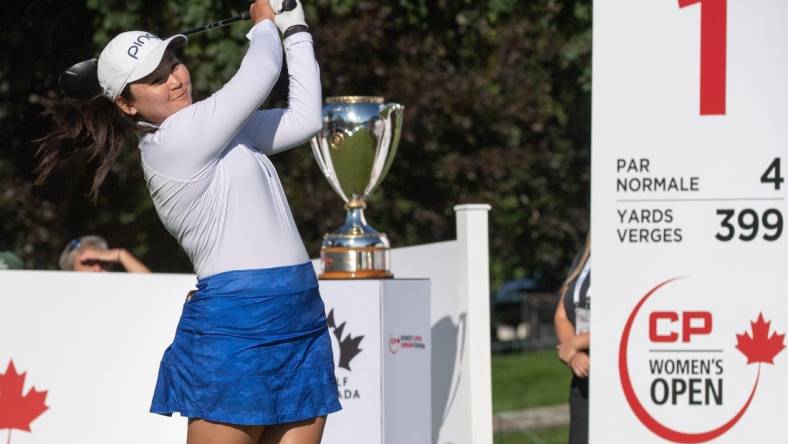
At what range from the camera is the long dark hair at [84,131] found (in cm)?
369

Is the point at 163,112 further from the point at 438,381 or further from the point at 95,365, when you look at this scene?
the point at 438,381

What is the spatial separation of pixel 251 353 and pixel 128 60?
834 millimetres

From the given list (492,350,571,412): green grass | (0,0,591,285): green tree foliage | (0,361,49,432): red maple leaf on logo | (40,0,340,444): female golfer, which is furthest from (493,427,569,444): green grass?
(40,0,340,444): female golfer

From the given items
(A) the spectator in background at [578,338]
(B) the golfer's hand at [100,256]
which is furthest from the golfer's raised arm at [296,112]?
(B) the golfer's hand at [100,256]

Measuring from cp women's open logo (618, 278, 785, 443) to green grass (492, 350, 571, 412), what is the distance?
7370 millimetres

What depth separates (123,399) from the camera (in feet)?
15.5

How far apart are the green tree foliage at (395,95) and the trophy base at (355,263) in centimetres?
368

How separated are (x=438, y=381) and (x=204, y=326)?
2.26 meters

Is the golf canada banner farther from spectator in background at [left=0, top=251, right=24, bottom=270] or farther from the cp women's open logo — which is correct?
spectator in background at [left=0, top=251, right=24, bottom=270]

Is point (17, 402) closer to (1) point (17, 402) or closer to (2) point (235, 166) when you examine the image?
(1) point (17, 402)

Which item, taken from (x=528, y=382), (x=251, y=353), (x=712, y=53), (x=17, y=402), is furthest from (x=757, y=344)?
(x=528, y=382)

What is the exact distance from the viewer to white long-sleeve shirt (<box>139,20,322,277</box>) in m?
3.41

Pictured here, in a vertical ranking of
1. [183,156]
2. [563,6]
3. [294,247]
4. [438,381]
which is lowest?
[438,381]

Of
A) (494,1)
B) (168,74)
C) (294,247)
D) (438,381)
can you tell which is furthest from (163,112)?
(494,1)
